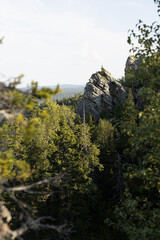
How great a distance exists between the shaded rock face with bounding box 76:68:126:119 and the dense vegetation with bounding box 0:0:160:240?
19.7 meters

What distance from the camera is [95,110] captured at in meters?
62.2

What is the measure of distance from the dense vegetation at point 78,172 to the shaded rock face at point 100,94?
19.7m

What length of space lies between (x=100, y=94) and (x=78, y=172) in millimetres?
47952

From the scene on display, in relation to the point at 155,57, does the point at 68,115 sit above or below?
above

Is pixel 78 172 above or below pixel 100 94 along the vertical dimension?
below

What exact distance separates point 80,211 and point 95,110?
45031 millimetres

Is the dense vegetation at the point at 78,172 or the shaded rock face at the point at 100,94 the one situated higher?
the shaded rock face at the point at 100,94

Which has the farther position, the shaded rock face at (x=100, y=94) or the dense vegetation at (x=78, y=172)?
the shaded rock face at (x=100, y=94)

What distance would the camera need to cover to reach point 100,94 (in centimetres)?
6456

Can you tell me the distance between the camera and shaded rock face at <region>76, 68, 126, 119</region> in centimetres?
6260

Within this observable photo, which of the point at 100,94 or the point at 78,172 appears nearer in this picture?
the point at 78,172

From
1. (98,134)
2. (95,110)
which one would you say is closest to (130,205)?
(98,134)

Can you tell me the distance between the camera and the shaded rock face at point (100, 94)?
62.6m

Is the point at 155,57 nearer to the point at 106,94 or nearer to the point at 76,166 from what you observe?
the point at 76,166
